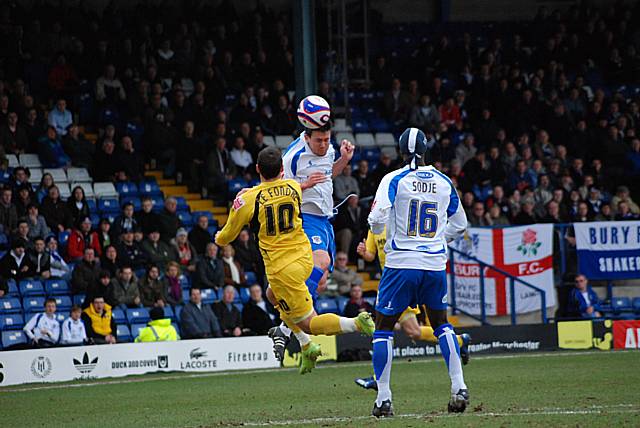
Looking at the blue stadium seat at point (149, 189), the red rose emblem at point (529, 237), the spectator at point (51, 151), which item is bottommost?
the red rose emblem at point (529, 237)

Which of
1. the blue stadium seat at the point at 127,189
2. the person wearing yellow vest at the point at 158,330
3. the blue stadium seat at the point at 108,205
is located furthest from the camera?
the blue stadium seat at the point at 127,189

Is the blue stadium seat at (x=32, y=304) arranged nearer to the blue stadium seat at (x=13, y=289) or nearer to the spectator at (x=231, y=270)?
the blue stadium seat at (x=13, y=289)

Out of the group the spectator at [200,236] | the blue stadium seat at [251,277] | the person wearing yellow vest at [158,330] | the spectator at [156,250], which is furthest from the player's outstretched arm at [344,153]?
the blue stadium seat at [251,277]

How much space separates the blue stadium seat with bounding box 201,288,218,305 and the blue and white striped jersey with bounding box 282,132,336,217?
10282mm

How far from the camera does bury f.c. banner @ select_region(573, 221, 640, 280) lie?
76.9ft

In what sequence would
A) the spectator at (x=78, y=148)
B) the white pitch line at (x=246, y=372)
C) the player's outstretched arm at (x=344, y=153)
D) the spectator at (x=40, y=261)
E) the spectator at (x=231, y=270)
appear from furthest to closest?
the spectator at (x=78, y=148)
the spectator at (x=231, y=270)
the spectator at (x=40, y=261)
the white pitch line at (x=246, y=372)
the player's outstretched arm at (x=344, y=153)

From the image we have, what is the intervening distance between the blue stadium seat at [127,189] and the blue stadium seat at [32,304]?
3695 mm

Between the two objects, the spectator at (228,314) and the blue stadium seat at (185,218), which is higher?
the blue stadium seat at (185,218)

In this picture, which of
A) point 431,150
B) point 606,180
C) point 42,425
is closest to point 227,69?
point 431,150

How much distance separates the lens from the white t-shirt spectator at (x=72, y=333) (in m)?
19.5

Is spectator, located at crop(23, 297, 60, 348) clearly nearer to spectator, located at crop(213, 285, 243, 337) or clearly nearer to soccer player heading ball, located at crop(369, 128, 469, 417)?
spectator, located at crop(213, 285, 243, 337)

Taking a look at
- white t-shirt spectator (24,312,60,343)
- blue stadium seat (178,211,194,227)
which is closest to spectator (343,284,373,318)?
blue stadium seat (178,211,194,227)

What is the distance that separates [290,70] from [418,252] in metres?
17.3

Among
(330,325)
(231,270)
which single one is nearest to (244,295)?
(231,270)
